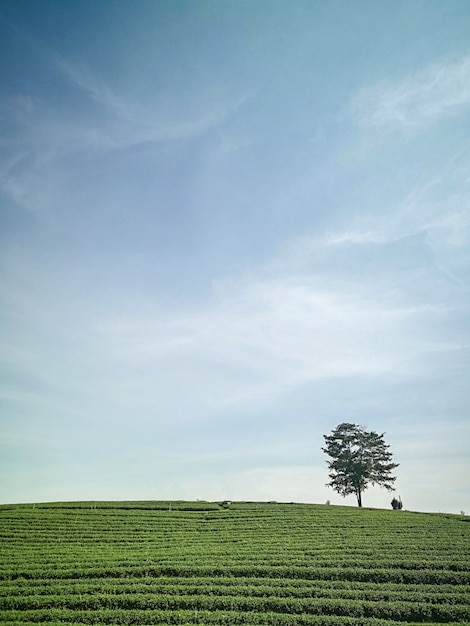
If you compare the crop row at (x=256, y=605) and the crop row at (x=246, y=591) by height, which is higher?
the crop row at (x=246, y=591)

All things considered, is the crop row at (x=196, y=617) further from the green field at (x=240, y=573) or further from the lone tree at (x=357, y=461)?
the lone tree at (x=357, y=461)

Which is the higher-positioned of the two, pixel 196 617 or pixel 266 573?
pixel 266 573

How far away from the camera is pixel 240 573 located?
22953mm

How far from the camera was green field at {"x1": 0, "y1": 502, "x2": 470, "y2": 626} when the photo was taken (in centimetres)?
1845

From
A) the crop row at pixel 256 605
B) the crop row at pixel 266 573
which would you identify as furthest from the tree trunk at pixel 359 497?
the crop row at pixel 256 605

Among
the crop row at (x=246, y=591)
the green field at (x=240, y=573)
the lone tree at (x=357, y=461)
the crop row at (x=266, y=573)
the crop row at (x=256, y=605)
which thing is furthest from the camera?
the lone tree at (x=357, y=461)

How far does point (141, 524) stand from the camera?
3997 cm

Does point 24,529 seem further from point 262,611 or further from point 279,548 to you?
point 262,611

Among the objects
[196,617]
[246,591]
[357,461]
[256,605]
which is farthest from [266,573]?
[357,461]

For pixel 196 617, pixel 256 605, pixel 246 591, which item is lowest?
pixel 196 617

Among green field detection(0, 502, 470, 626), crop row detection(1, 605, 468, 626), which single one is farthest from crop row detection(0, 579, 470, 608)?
crop row detection(1, 605, 468, 626)

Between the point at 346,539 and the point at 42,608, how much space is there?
20656 mm

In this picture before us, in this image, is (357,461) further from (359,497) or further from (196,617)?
(196,617)

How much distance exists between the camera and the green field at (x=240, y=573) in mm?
18453
